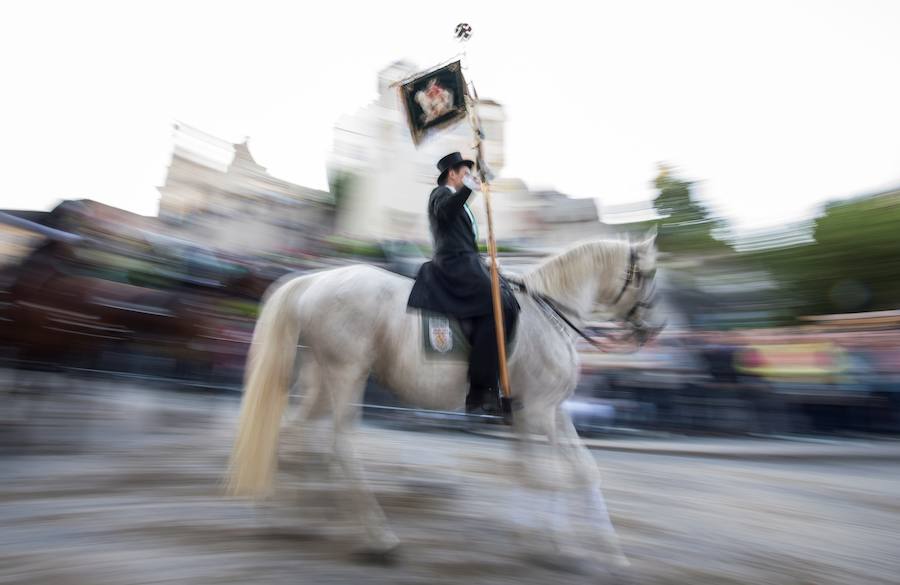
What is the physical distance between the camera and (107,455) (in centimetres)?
493

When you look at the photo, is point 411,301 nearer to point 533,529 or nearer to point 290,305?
point 290,305

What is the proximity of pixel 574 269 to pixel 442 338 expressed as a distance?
108cm

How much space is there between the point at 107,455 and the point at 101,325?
1.61 metres

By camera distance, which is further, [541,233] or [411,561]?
[541,233]

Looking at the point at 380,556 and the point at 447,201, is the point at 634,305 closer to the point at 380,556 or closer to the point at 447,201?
the point at 447,201

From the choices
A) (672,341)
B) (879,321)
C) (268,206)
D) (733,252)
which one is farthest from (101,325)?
(733,252)

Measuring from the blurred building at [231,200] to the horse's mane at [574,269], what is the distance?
11.9 meters

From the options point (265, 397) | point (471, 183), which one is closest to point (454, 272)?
point (471, 183)

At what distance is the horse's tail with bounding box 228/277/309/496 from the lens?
3330 millimetres

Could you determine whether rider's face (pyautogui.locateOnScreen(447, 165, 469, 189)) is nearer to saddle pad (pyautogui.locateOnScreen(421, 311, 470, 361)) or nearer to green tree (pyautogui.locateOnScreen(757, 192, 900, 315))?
saddle pad (pyautogui.locateOnScreen(421, 311, 470, 361))

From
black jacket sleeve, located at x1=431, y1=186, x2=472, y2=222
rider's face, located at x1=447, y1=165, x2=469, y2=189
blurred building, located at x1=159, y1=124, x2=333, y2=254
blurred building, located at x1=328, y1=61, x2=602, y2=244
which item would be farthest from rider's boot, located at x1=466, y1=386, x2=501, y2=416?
blurred building, located at x1=328, y1=61, x2=602, y2=244

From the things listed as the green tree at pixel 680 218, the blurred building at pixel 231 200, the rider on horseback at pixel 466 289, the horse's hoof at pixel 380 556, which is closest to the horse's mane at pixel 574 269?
the rider on horseback at pixel 466 289

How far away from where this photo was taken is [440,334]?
340cm

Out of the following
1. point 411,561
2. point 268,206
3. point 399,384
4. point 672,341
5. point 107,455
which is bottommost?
point 411,561
